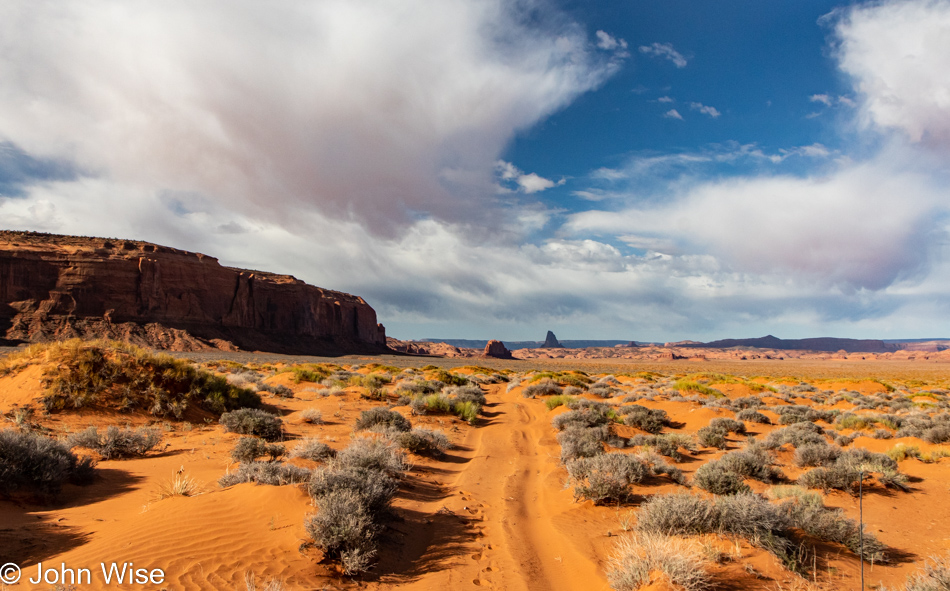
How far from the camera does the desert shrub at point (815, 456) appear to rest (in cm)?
982

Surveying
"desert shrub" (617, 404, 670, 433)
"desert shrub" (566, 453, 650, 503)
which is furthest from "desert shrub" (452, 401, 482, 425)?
"desert shrub" (566, 453, 650, 503)

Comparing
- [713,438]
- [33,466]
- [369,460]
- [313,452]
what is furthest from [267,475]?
[713,438]

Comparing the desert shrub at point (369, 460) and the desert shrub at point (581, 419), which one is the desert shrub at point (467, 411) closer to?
the desert shrub at point (581, 419)

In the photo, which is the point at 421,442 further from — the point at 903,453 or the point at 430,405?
the point at 903,453

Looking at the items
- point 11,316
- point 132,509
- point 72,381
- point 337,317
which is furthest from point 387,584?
point 337,317

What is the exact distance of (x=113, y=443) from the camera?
8.66m

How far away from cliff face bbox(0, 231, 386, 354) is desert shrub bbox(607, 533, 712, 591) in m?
86.9

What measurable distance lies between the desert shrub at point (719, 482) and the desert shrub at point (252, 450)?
7827mm

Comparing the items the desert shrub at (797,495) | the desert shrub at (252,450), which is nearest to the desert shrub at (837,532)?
the desert shrub at (797,495)

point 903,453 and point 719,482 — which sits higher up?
point 719,482

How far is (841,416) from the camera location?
52.0ft

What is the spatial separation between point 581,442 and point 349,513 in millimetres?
6602

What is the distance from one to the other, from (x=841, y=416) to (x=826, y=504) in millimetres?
11229

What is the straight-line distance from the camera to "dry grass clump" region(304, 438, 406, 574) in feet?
16.1
